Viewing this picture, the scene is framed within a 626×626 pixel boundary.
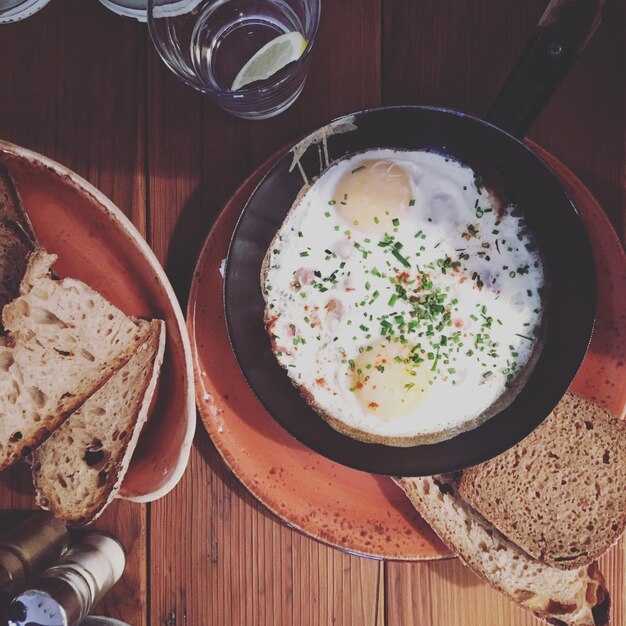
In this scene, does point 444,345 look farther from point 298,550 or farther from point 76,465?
point 76,465

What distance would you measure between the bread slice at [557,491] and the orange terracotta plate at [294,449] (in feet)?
0.46

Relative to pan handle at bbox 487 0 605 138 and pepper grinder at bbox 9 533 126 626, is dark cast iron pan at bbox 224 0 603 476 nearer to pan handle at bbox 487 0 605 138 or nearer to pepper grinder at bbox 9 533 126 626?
pan handle at bbox 487 0 605 138

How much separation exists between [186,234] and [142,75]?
1.57ft

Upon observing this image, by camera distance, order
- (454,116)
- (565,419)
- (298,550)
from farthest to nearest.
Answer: (298,550) < (565,419) < (454,116)

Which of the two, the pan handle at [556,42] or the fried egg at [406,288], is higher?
the pan handle at [556,42]

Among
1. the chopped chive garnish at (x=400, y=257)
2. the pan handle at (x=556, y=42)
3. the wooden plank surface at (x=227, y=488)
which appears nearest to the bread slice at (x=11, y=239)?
the wooden plank surface at (x=227, y=488)

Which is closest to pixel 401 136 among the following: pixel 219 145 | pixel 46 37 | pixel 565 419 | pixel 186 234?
pixel 219 145

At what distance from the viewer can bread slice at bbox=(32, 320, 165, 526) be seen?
6.23 feet

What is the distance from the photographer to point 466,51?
1.96 meters

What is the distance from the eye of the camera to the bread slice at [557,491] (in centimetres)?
191

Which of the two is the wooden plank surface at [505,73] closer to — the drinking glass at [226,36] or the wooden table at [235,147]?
the wooden table at [235,147]

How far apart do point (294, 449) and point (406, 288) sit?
1.88 ft

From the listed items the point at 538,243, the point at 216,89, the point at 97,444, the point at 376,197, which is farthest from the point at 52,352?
the point at 538,243

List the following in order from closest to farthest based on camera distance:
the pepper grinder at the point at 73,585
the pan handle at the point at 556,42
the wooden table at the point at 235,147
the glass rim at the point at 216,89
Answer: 1. the pan handle at the point at 556,42
2. the glass rim at the point at 216,89
3. the pepper grinder at the point at 73,585
4. the wooden table at the point at 235,147
